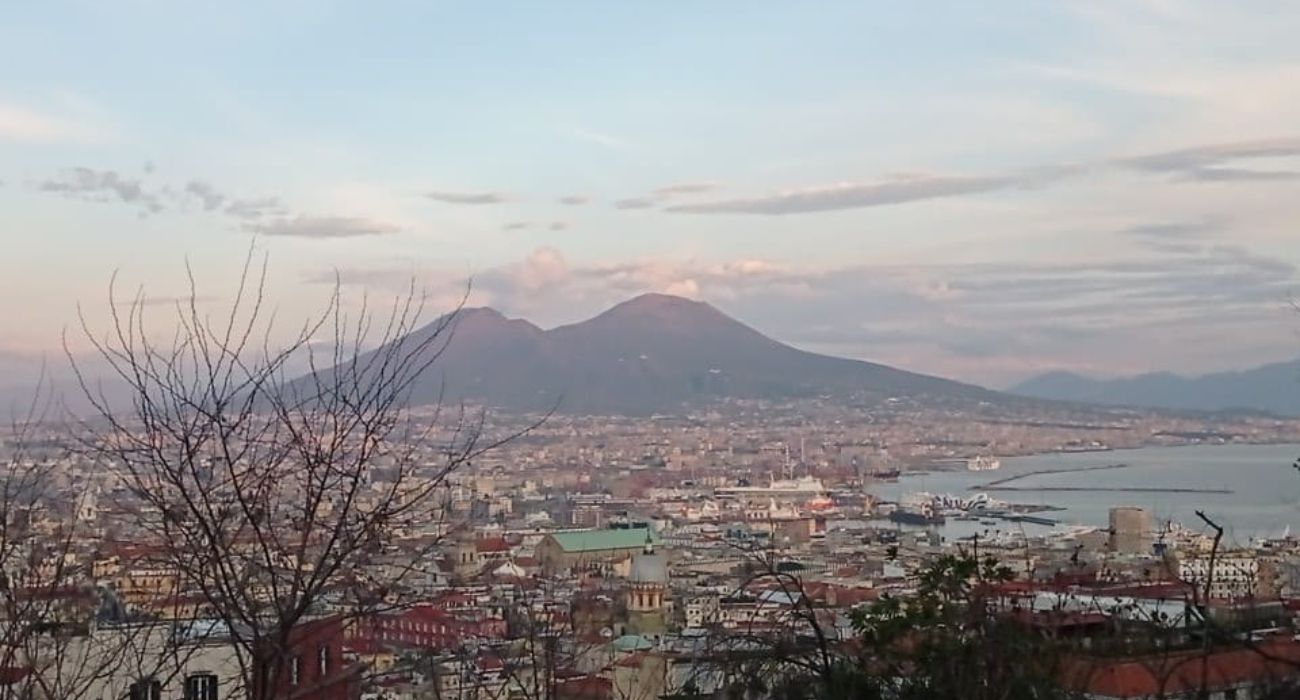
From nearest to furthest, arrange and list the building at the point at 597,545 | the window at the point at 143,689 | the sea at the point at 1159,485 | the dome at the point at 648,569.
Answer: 1. the window at the point at 143,689
2. the dome at the point at 648,569
3. the building at the point at 597,545
4. the sea at the point at 1159,485

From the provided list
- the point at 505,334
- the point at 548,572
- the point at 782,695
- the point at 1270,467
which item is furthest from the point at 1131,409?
the point at 782,695

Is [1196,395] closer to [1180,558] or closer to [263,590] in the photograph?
[1180,558]

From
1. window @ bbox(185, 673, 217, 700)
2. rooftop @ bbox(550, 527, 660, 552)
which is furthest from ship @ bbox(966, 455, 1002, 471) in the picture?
window @ bbox(185, 673, 217, 700)

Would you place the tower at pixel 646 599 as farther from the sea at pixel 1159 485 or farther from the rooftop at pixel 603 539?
the sea at pixel 1159 485

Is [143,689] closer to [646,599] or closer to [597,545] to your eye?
[646,599]

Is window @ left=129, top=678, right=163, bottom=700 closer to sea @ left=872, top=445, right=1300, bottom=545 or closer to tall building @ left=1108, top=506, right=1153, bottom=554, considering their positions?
tall building @ left=1108, top=506, right=1153, bottom=554

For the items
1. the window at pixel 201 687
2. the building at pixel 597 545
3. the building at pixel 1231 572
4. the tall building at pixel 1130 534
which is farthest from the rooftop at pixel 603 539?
the window at pixel 201 687

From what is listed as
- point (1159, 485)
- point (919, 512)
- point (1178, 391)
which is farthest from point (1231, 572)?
point (1178, 391)
